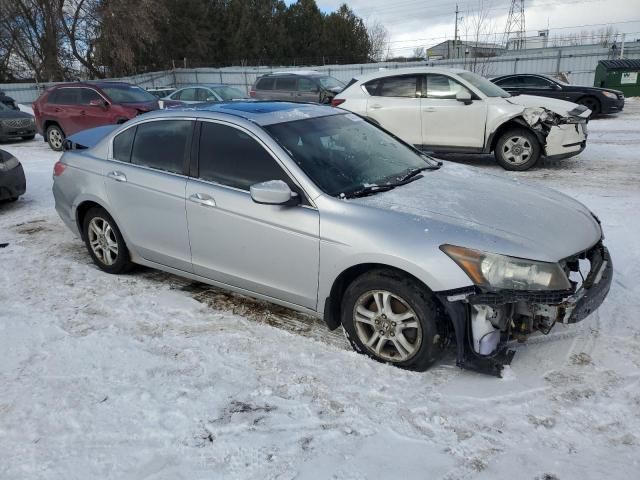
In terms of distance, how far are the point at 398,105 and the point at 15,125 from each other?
11.5 meters

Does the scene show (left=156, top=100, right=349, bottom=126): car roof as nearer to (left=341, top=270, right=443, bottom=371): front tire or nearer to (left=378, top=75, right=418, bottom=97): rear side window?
(left=341, top=270, right=443, bottom=371): front tire

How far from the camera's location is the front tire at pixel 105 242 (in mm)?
4926

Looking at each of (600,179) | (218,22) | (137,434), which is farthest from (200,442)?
(218,22)

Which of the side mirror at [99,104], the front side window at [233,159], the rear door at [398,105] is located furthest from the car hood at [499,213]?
the side mirror at [99,104]

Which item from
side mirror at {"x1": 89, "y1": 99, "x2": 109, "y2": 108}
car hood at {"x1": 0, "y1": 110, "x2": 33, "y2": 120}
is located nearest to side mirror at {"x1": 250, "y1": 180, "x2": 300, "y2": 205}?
side mirror at {"x1": 89, "y1": 99, "x2": 109, "y2": 108}

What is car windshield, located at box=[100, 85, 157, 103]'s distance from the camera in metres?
13.1

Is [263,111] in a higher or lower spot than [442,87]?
lower

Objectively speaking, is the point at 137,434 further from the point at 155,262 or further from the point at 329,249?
the point at 155,262

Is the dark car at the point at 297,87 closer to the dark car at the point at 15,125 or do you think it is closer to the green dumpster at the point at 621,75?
the dark car at the point at 15,125

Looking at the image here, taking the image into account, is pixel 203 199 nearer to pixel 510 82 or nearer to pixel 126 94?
pixel 126 94

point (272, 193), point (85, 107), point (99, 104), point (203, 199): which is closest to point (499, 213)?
point (272, 193)

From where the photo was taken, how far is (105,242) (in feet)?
16.6

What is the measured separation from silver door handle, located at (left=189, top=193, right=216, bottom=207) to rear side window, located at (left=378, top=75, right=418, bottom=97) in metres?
6.70

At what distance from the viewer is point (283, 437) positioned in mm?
2842
